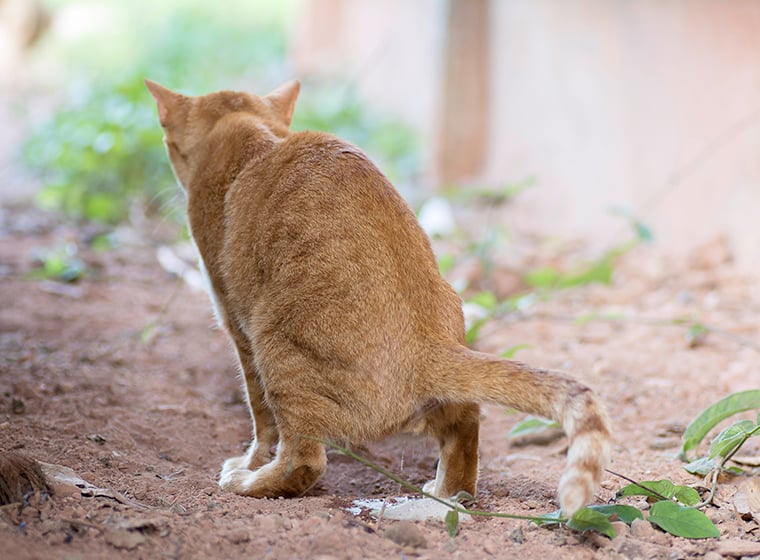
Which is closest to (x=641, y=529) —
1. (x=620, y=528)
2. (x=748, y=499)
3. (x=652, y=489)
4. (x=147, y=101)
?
(x=620, y=528)

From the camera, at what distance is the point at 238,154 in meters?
3.47

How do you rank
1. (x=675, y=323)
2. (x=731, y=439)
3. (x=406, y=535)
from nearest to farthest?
1. (x=406, y=535)
2. (x=731, y=439)
3. (x=675, y=323)

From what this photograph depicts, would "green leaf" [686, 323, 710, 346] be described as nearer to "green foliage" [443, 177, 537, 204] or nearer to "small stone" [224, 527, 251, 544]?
"green foliage" [443, 177, 537, 204]

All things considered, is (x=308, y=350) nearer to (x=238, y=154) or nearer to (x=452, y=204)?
(x=238, y=154)

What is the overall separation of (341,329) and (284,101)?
1448mm

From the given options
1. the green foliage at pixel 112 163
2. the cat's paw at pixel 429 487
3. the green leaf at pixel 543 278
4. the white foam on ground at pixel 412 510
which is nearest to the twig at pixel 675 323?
the green leaf at pixel 543 278

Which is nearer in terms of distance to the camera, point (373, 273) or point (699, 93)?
point (373, 273)

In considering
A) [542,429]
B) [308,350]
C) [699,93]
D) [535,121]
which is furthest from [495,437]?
[535,121]

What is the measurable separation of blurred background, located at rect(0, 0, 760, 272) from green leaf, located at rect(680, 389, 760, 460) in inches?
72.0

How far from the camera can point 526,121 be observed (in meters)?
7.84

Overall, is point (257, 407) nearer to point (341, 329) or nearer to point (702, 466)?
point (341, 329)

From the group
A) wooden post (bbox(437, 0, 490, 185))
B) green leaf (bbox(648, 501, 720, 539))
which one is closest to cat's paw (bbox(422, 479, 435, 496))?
green leaf (bbox(648, 501, 720, 539))

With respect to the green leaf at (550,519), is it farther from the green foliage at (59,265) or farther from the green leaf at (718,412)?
the green foliage at (59,265)

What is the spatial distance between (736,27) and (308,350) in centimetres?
371
